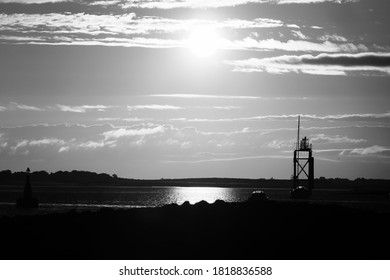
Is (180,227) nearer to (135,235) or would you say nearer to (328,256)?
(135,235)

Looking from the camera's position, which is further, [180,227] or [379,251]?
[180,227]

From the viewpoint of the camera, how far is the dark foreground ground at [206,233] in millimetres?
28922

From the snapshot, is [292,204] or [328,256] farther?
[292,204]

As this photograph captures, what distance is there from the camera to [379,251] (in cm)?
2928

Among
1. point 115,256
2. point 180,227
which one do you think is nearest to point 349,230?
point 180,227

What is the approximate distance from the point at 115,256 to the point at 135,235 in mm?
3304

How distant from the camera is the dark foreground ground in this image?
28922 millimetres

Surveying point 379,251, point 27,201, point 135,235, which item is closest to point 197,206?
point 135,235

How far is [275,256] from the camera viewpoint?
28.6 metres

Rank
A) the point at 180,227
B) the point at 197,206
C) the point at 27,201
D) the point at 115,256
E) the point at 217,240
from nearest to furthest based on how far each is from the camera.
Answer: the point at 115,256 < the point at 217,240 < the point at 180,227 < the point at 197,206 < the point at 27,201

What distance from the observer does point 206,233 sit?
31.9 meters

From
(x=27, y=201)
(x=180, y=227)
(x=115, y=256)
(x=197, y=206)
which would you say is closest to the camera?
(x=115, y=256)

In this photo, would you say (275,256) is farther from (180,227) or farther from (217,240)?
(180,227)

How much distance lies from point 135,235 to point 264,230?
592 centimetres
